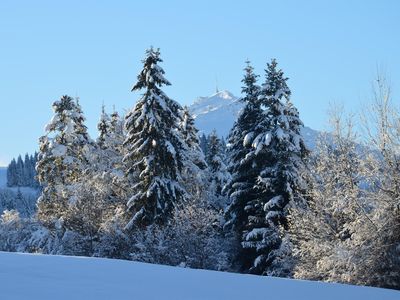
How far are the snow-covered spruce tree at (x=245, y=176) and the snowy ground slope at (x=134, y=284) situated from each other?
52.4 ft

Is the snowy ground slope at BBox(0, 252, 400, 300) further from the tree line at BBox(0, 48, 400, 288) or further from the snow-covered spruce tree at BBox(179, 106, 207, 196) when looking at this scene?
the snow-covered spruce tree at BBox(179, 106, 207, 196)

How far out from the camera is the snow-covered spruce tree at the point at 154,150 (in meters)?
25.1

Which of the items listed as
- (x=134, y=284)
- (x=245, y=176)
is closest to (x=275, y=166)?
(x=245, y=176)

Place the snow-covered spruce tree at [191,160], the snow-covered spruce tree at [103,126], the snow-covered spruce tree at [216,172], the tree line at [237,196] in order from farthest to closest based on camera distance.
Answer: the snow-covered spruce tree at [103,126] < the snow-covered spruce tree at [216,172] < the snow-covered spruce tree at [191,160] < the tree line at [237,196]

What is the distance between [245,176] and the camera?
2798 centimetres

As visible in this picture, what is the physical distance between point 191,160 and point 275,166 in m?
5.51

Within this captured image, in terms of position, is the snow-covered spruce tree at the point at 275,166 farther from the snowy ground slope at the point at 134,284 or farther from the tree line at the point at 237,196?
the snowy ground slope at the point at 134,284

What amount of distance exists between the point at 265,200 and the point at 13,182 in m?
172

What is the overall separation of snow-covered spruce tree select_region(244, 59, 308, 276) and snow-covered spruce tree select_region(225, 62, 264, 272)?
56 centimetres

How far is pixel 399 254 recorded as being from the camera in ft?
58.0

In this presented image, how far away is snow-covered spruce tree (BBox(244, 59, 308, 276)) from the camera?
24516mm

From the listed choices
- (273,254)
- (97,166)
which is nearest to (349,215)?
(273,254)

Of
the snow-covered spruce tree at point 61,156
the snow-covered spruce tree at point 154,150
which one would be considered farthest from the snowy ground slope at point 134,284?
the snow-covered spruce tree at point 61,156

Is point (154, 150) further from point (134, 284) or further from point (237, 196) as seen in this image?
point (134, 284)
